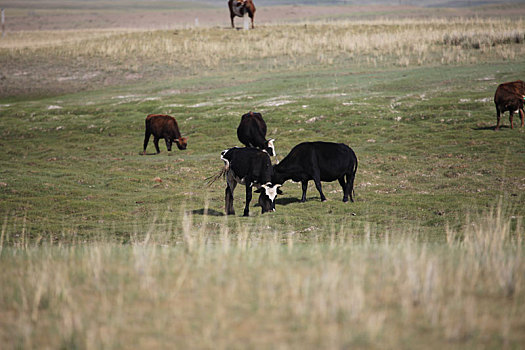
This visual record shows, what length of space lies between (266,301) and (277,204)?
11.0m

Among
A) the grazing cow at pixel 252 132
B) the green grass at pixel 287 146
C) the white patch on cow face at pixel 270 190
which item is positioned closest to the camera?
the white patch on cow face at pixel 270 190

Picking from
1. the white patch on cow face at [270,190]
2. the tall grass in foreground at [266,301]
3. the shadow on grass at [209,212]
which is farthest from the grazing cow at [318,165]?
the tall grass in foreground at [266,301]

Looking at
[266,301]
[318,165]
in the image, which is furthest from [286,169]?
[266,301]

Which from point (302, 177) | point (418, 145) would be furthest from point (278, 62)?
point (302, 177)

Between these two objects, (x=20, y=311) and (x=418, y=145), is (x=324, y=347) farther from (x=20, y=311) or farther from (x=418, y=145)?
(x=418, y=145)

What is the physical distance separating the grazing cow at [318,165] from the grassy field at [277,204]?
0.85m

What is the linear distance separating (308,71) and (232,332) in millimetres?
45335

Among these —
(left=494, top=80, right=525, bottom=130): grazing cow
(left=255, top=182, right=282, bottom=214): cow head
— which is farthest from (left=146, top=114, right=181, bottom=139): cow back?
(left=494, top=80, right=525, bottom=130): grazing cow

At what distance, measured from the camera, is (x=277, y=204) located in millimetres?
17078

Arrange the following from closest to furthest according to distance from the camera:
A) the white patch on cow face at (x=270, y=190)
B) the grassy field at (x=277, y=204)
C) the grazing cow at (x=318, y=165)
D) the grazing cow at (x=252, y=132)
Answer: the grassy field at (x=277, y=204), the white patch on cow face at (x=270, y=190), the grazing cow at (x=318, y=165), the grazing cow at (x=252, y=132)

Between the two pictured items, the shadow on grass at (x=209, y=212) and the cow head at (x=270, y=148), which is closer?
the shadow on grass at (x=209, y=212)

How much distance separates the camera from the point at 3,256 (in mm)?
8961

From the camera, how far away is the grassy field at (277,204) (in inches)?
222

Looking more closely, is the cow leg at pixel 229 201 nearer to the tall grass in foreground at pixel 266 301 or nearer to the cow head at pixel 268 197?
the cow head at pixel 268 197
